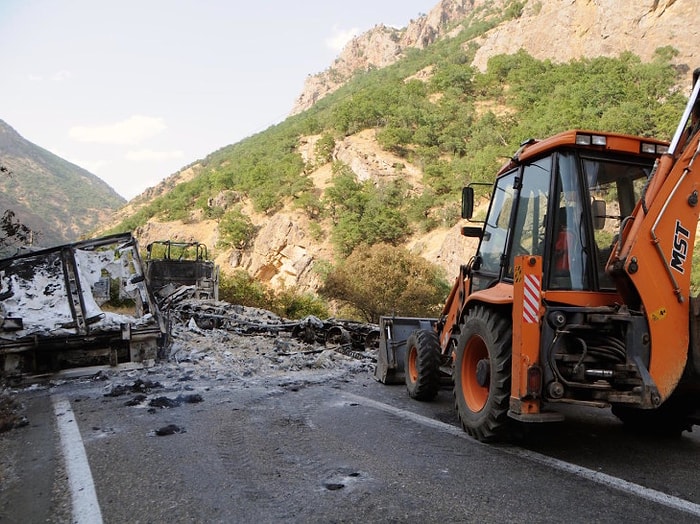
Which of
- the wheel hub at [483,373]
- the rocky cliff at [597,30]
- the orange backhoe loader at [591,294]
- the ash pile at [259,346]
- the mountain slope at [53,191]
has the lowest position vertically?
the ash pile at [259,346]

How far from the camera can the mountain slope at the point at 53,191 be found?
9831 centimetres

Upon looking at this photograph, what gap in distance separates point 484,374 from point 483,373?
21mm

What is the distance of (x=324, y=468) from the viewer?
388cm

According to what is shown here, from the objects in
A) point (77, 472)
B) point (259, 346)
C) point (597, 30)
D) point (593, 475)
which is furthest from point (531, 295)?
point (597, 30)

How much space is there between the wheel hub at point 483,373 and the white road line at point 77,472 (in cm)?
317

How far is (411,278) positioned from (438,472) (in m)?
26.3

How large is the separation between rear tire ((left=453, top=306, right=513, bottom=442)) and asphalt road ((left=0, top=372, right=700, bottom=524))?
0.21 m

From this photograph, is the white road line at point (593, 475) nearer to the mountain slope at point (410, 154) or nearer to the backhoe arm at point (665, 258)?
the backhoe arm at point (665, 258)

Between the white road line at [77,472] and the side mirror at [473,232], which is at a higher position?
the side mirror at [473,232]

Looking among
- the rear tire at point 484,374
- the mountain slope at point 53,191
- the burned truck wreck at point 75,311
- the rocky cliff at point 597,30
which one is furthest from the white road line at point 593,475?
the mountain slope at point 53,191

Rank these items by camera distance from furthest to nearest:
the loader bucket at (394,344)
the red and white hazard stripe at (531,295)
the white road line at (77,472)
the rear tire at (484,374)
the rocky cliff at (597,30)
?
the rocky cliff at (597,30) < the loader bucket at (394,344) < the rear tire at (484,374) < the red and white hazard stripe at (531,295) < the white road line at (77,472)

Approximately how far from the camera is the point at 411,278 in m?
29.9

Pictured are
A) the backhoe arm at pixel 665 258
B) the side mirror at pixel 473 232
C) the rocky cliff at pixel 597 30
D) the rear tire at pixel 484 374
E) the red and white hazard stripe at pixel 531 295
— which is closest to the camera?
the backhoe arm at pixel 665 258

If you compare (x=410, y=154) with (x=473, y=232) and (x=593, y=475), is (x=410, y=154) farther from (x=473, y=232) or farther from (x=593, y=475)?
(x=593, y=475)
